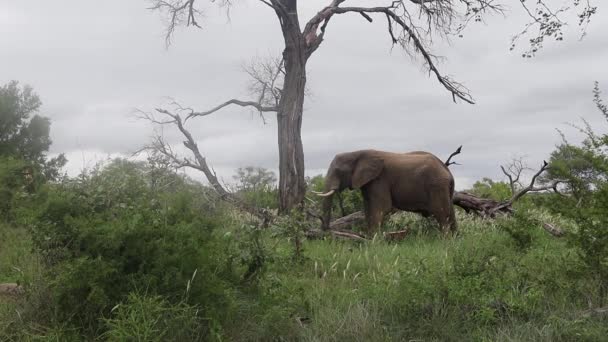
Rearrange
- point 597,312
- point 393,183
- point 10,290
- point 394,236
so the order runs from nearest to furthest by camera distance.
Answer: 1. point 597,312
2. point 10,290
3. point 394,236
4. point 393,183

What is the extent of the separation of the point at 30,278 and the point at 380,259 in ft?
14.1

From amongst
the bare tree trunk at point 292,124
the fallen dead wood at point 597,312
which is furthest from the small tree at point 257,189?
the fallen dead wood at point 597,312

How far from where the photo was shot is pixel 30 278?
6383mm

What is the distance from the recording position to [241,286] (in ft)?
21.7

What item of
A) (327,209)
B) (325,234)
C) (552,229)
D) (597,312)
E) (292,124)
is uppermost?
(292,124)

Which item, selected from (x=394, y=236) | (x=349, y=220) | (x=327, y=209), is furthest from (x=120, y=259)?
(x=349, y=220)

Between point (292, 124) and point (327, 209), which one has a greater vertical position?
point (292, 124)

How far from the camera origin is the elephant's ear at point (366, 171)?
1295 centimetres

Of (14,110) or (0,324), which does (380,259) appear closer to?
(0,324)

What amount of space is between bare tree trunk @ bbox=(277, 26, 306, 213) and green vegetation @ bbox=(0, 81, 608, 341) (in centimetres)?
694

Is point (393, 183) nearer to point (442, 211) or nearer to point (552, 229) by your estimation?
point (442, 211)

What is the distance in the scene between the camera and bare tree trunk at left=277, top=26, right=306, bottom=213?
582 inches

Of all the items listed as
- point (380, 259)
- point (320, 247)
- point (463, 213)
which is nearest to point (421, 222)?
point (463, 213)

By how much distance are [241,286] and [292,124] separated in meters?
8.80
